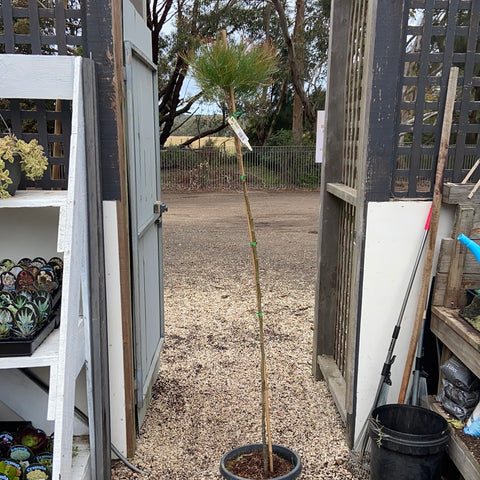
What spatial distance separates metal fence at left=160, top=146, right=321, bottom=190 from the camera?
1736cm

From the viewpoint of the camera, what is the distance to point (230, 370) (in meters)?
3.93

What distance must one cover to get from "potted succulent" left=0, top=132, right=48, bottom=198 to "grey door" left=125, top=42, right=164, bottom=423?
490 millimetres

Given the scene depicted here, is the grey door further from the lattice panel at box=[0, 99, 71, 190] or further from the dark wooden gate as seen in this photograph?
the dark wooden gate

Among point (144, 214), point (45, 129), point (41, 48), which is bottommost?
point (144, 214)

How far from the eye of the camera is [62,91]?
2.14 meters

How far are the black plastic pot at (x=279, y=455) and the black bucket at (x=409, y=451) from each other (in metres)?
0.39

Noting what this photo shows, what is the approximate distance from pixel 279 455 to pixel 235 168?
15185mm

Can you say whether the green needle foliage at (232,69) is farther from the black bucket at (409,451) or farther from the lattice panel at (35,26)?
the black bucket at (409,451)

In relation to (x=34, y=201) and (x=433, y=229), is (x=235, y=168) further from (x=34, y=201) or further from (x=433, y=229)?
(x=34, y=201)

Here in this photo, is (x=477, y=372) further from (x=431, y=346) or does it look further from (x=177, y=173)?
(x=177, y=173)

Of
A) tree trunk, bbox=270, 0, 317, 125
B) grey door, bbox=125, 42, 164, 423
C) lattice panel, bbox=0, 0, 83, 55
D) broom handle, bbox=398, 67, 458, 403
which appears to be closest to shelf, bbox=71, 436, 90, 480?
grey door, bbox=125, 42, 164, 423

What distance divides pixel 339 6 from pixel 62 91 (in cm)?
217

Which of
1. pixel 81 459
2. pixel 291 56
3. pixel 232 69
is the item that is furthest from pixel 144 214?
pixel 291 56

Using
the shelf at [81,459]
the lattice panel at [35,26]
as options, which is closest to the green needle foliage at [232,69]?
the lattice panel at [35,26]
